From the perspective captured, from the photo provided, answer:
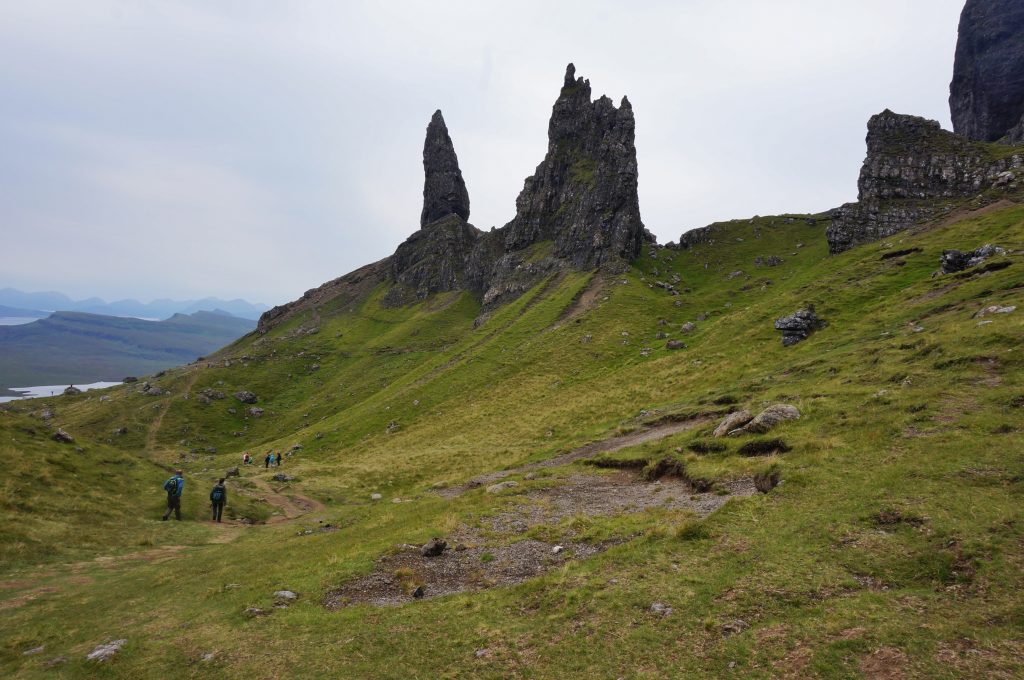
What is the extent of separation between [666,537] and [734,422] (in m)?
15.8

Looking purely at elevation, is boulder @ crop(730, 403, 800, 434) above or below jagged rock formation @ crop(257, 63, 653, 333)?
below

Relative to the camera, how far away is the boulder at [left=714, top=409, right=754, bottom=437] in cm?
3098

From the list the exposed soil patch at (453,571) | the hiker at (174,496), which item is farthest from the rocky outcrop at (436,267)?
the exposed soil patch at (453,571)

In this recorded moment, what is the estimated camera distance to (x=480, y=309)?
162m

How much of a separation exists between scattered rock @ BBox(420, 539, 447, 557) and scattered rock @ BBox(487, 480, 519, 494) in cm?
945

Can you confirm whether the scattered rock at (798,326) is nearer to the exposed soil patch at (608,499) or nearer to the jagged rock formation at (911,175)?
the exposed soil patch at (608,499)


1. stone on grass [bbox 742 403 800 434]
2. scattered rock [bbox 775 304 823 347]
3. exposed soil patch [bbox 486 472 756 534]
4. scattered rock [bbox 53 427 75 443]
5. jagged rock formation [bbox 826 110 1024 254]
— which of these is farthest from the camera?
jagged rock formation [bbox 826 110 1024 254]

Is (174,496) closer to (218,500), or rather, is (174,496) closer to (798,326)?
(218,500)

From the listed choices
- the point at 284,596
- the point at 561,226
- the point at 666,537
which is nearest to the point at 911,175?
the point at 561,226

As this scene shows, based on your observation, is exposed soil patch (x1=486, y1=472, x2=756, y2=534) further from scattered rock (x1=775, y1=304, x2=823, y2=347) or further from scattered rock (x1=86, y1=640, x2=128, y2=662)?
scattered rock (x1=775, y1=304, x2=823, y2=347)

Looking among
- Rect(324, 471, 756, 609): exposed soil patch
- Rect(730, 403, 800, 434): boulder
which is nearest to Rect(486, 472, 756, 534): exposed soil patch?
Rect(324, 471, 756, 609): exposed soil patch

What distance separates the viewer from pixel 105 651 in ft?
50.4

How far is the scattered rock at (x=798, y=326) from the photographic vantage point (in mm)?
55594

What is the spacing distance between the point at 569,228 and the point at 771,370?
333 ft
